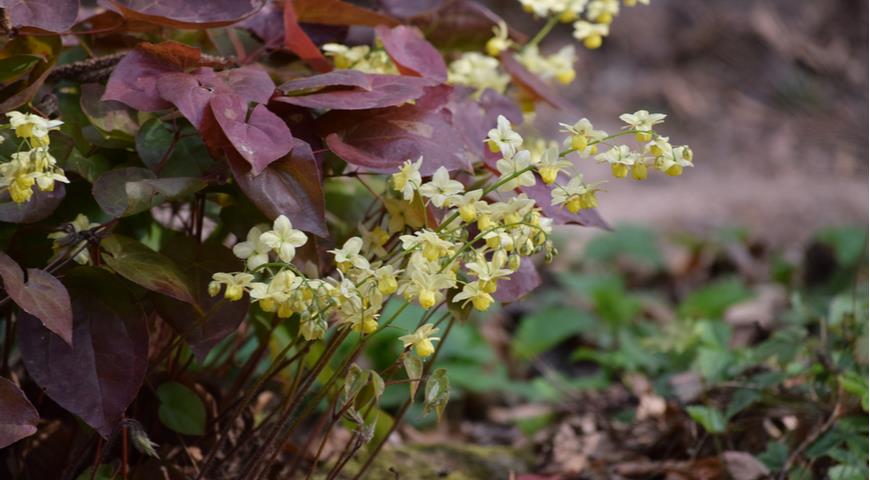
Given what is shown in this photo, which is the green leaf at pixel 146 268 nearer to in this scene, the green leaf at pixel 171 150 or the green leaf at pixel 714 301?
the green leaf at pixel 171 150

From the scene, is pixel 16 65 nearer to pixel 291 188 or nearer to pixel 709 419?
pixel 291 188

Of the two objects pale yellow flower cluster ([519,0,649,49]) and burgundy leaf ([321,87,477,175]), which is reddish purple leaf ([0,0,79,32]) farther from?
pale yellow flower cluster ([519,0,649,49])

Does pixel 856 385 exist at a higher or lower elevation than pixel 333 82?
lower

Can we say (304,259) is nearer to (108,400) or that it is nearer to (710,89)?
(108,400)

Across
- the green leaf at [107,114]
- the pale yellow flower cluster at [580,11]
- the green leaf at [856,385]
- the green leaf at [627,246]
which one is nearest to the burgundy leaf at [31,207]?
the green leaf at [107,114]

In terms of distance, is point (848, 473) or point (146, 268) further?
point (848, 473)

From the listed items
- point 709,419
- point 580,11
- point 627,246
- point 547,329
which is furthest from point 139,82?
point 627,246
